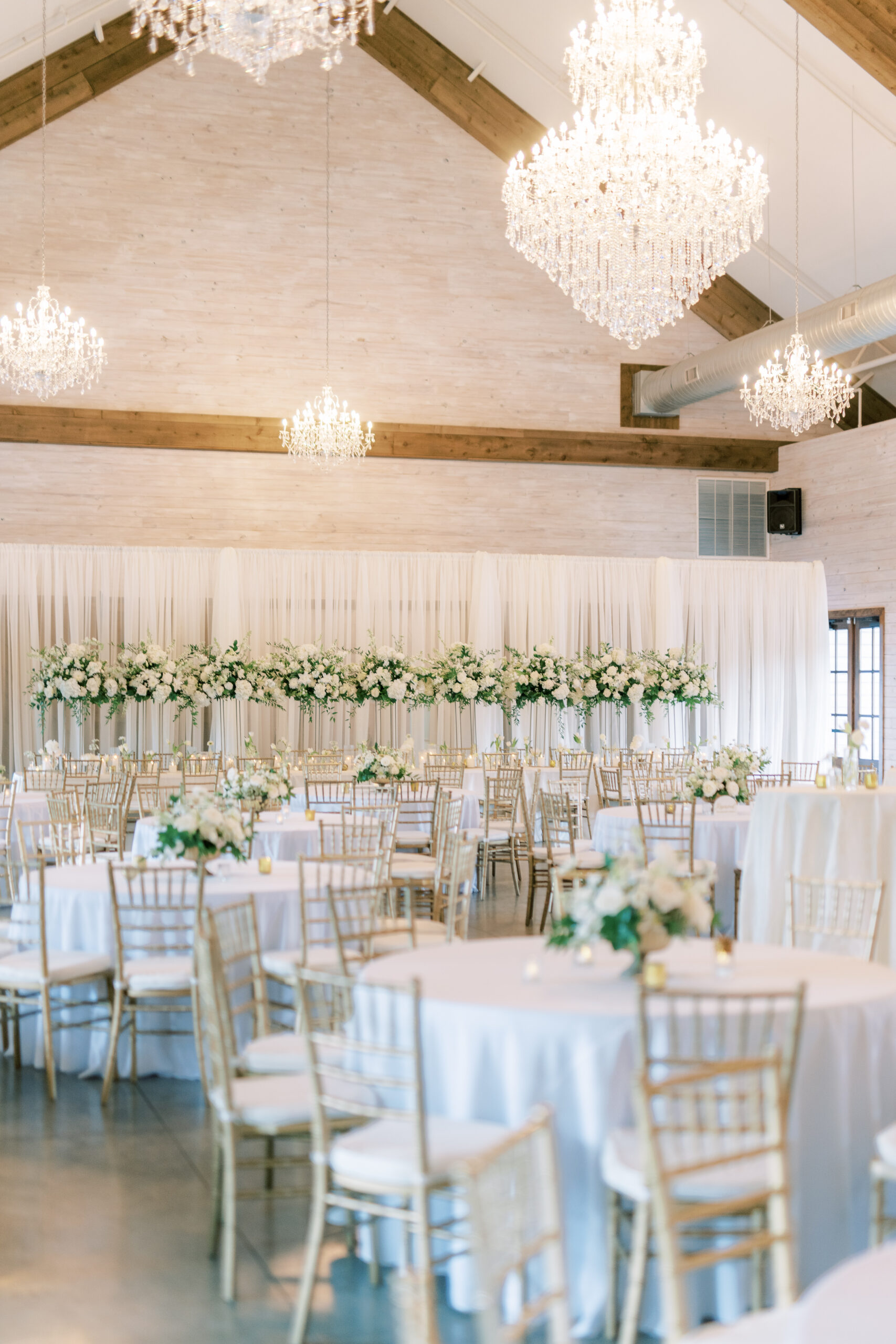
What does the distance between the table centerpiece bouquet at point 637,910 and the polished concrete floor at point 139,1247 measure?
1080 millimetres

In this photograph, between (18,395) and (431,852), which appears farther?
(18,395)

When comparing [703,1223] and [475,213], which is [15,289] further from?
[703,1223]

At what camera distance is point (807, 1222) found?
3.55m

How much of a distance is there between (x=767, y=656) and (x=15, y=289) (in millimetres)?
9949

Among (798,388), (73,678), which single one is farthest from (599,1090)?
(798,388)

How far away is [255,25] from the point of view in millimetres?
5336

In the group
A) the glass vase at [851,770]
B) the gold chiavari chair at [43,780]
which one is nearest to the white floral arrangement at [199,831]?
the glass vase at [851,770]

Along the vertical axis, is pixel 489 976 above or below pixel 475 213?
below

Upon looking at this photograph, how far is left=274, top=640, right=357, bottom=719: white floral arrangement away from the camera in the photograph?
42.8ft

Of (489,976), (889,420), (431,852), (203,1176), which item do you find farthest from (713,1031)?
(889,420)

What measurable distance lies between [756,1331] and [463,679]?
10837 millimetres

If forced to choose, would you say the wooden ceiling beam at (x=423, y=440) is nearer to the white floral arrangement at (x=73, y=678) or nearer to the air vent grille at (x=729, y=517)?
the air vent grille at (x=729, y=517)

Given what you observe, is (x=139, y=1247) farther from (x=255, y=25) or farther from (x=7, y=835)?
(x=7, y=835)

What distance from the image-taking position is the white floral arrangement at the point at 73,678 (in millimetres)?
12719
